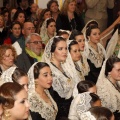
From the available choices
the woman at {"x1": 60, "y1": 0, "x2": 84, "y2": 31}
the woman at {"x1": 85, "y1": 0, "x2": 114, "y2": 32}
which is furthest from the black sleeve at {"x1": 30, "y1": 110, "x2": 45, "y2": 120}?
the woman at {"x1": 85, "y1": 0, "x2": 114, "y2": 32}

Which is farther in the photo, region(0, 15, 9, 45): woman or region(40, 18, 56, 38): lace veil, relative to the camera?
region(0, 15, 9, 45): woman

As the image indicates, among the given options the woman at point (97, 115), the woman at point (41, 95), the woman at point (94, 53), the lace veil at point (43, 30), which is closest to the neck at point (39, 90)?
the woman at point (41, 95)

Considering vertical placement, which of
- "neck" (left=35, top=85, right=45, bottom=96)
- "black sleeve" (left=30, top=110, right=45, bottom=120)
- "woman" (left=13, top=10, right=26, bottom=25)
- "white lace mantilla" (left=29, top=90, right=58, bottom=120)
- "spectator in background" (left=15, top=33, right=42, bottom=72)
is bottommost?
"black sleeve" (left=30, top=110, right=45, bottom=120)

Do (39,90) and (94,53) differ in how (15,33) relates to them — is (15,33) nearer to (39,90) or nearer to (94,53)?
(94,53)

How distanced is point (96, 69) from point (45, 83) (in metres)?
2.08

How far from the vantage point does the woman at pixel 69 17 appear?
26.7 feet

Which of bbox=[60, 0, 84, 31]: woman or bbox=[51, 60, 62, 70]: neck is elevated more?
bbox=[60, 0, 84, 31]: woman

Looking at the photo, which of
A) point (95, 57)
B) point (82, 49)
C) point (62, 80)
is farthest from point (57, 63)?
point (95, 57)

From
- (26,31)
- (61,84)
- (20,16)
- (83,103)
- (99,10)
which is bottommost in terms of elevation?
(61,84)

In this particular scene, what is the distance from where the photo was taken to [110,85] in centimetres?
501

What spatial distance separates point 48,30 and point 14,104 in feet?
13.5

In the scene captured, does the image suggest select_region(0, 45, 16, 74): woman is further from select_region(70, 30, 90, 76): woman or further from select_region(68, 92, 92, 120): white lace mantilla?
select_region(68, 92, 92, 120): white lace mantilla

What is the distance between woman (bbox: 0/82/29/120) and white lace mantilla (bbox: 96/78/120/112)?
1713 millimetres

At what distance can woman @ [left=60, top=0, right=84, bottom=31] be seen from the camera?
812cm
